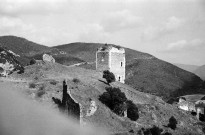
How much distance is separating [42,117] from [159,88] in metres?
112

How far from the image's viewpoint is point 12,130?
2.16 metres

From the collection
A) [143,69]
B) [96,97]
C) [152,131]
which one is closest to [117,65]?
[96,97]

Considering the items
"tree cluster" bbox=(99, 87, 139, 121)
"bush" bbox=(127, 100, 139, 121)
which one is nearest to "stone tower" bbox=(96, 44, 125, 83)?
"tree cluster" bbox=(99, 87, 139, 121)

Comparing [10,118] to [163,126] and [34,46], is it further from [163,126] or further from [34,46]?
[34,46]

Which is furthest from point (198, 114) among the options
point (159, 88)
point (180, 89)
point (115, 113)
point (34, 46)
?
point (34, 46)

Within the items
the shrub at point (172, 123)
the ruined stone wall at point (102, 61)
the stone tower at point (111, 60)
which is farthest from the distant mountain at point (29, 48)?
the shrub at point (172, 123)

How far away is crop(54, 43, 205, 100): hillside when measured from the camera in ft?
361

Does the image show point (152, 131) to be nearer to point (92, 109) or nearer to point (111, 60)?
point (92, 109)

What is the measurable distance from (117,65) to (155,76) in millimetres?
67544

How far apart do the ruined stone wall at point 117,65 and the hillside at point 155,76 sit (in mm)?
40716

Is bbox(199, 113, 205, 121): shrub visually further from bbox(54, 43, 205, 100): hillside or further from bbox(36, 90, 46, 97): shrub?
bbox(54, 43, 205, 100): hillside

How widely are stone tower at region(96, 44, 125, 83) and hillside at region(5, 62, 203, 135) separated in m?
3.50

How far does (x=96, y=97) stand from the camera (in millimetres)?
39344

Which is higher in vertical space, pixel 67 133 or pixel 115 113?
pixel 67 133
